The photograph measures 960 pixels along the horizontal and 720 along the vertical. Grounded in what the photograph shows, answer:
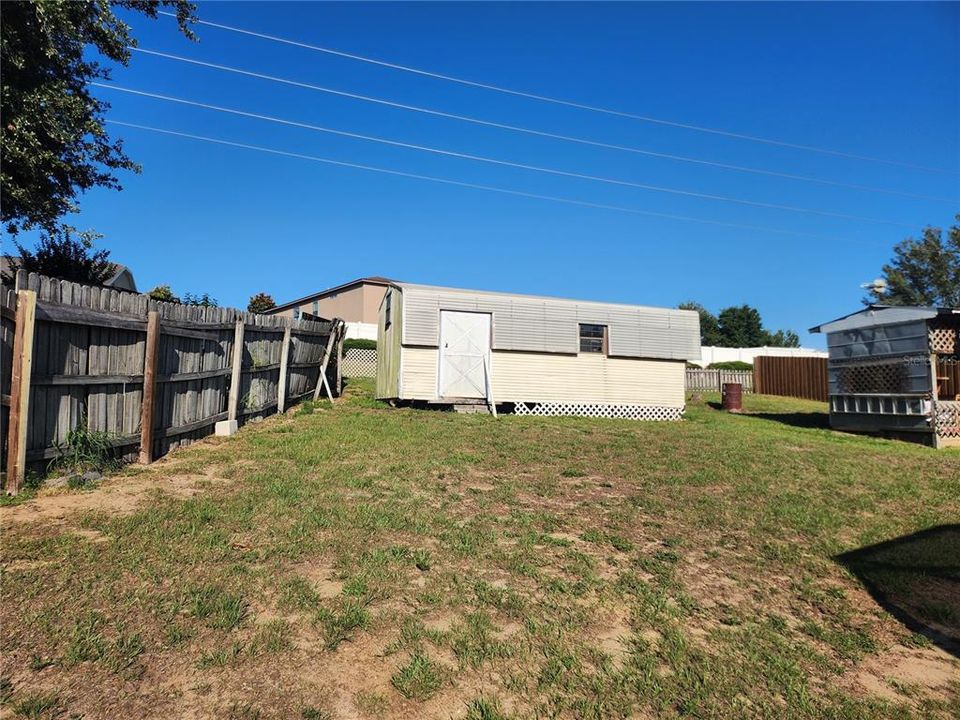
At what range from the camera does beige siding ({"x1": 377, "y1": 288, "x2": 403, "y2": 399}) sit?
14820mm

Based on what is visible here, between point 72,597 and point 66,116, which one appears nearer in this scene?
point 72,597

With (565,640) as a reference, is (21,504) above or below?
above

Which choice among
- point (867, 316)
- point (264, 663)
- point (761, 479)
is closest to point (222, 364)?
point (264, 663)

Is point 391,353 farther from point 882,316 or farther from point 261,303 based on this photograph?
point 261,303

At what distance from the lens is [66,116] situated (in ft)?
37.3

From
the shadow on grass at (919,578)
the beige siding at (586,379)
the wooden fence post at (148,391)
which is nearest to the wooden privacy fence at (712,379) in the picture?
the beige siding at (586,379)

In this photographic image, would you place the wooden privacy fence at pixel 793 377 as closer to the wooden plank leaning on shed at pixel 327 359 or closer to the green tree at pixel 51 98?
the wooden plank leaning on shed at pixel 327 359

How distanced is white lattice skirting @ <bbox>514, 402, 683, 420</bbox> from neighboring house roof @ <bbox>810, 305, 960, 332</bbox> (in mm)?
5463

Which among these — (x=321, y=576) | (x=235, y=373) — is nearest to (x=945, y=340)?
(x=235, y=373)

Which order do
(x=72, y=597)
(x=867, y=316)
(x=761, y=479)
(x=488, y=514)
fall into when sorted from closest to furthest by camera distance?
(x=72, y=597) < (x=488, y=514) < (x=761, y=479) < (x=867, y=316)

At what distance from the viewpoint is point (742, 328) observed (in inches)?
2975

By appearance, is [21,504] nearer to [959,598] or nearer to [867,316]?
[959,598]

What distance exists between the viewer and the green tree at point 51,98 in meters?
10.4

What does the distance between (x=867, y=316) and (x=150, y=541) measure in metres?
18.3
